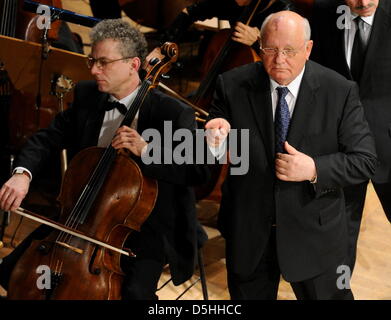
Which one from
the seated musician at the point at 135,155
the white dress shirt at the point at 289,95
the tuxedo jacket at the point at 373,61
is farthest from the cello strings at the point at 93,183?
the tuxedo jacket at the point at 373,61

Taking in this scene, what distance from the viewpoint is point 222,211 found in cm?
266

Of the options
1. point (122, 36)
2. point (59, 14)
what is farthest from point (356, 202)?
point (59, 14)

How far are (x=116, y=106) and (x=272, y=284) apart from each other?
1.00 metres

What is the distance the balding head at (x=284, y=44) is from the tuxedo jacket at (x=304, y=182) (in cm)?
11

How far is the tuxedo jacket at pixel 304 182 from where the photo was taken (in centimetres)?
240

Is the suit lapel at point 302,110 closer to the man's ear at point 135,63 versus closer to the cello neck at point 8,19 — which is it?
the man's ear at point 135,63

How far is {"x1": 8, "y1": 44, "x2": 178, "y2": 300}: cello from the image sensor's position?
2.60 metres

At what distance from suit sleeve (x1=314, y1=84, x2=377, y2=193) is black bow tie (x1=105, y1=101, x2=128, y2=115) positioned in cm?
95

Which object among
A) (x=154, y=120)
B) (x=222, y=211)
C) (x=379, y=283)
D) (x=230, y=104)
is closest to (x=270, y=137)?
(x=230, y=104)

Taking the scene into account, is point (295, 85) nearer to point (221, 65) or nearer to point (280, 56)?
point (280, 56)

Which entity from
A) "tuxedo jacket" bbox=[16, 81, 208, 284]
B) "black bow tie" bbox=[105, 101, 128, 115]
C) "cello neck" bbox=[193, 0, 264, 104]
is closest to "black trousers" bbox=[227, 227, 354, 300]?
"tuxedo jacket" bbox=[16, 81, 208, 284]

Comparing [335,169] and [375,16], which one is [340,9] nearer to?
[375,16]

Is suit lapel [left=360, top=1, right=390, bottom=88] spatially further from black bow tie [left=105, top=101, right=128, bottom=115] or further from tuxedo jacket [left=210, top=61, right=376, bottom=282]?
black bow tie [left=105, top=101, right=128, bottom=115]
